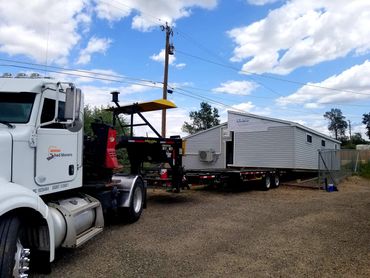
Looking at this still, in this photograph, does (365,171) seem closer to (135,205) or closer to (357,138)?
(135,205)

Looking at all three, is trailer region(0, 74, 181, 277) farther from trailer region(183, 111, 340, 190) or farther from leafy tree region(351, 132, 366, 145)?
leafy tree region(351, 132, 366, 145)

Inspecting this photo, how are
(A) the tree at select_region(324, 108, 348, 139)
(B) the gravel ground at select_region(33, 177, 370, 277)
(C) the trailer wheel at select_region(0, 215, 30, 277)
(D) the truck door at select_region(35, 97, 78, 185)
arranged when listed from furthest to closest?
(A) the tree at select_region(324, 108, 348, 139) < (B) the gravel ground at select_region(33, 177, 370, 277) < (D) the truck door at select_region(35, 97, 78, 185) < (C) the trailer wheel at select_region(0, 215, 30, 277)

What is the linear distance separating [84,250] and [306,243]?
411 centimetres

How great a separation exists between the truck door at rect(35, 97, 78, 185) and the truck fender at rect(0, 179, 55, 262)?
2.05 ft

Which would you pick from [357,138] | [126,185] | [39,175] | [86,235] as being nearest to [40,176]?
[39,175]

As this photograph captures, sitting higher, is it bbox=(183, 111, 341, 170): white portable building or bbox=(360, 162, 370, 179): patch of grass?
bbox=(183, 111, 341, 170): white portable building

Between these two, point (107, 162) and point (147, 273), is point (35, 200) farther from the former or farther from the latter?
point (107, 162)

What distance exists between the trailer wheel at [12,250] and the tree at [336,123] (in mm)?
127552

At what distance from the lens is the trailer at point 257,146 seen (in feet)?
72.3

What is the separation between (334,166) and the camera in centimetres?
2261

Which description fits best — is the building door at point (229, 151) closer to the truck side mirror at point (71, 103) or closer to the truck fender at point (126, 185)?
the truck fender at point (126, 185)

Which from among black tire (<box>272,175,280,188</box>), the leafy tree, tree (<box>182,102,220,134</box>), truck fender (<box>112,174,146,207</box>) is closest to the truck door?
truck fender (<box>112,174,146,207</box>)

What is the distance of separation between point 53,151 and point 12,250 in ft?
5.93

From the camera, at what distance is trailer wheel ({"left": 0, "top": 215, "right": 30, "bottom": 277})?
4.29m
